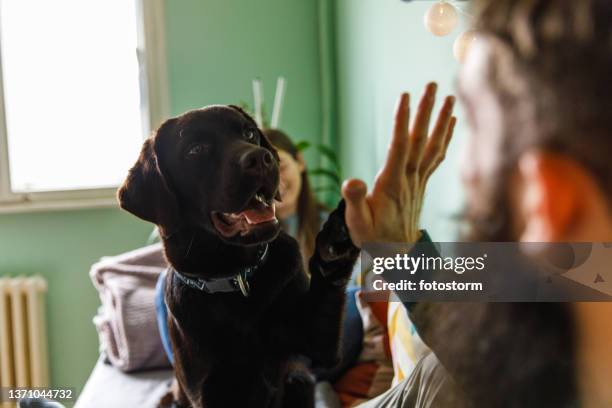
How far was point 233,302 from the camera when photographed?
59 centimetres

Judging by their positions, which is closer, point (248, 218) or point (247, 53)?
point (248, 218)

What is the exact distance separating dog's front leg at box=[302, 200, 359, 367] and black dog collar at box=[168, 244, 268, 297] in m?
0.05

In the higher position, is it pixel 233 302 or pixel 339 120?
pixel 339 120

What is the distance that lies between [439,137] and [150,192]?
0.30 metres

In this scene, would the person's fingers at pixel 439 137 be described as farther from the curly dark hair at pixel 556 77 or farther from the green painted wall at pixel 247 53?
the green painted wall at pixel 247 53

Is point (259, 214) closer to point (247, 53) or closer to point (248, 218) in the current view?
point (248, 218)

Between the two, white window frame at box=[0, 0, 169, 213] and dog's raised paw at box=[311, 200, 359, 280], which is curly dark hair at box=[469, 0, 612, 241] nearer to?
dog's raised paw at box=[311, 200, 359, 280]

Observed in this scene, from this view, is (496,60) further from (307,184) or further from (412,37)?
(307,184)

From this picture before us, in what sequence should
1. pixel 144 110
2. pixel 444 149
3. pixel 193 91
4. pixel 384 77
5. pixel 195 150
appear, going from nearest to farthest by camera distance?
pixel 444 149 < pixel 195 150 < pixel 384 77 < pixel 144 110 < pixel 193 91

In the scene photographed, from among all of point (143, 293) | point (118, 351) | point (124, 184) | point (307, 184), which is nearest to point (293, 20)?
point (307, 184)

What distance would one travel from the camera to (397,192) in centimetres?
55

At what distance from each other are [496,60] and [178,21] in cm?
189

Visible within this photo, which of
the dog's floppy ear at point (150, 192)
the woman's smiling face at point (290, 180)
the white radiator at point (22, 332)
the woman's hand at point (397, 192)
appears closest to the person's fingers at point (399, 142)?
the woman's hand at point (397, 192)

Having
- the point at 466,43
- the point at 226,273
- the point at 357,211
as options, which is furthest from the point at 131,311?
the point at 466,43
